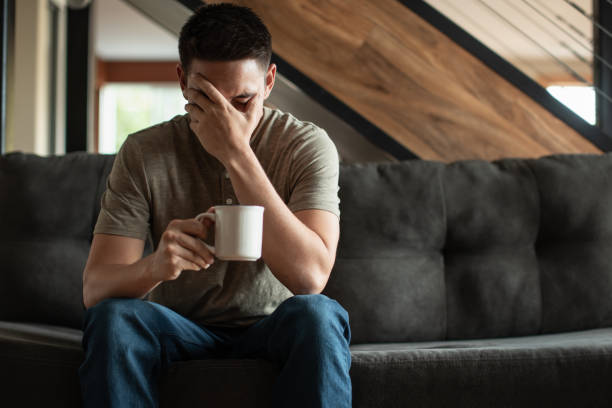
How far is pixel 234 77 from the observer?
1254 millimetres

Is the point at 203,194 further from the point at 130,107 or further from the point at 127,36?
the point at 130,107

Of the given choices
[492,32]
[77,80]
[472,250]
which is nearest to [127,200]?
[472,250]

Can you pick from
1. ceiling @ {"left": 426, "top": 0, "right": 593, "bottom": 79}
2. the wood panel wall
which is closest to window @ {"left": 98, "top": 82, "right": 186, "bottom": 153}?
ceiling @ {"left": 426, "top": 0, "right": 593, "bottom": 79}

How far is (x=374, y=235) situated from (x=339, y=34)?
94 centimetres

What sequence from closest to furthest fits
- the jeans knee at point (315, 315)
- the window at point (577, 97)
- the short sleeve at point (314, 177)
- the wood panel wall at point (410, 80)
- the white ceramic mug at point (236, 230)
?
the white ceramic mug at point (236, 230) < the jeans knee at point (315, 315) < the short sleeve at point (314, 177) < the wood panel wall at point (410, 80) < the window at point (577, 97)

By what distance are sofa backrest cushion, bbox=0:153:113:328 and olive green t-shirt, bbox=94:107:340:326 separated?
1.38 feet

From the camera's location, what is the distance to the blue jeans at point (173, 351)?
40.3 inches

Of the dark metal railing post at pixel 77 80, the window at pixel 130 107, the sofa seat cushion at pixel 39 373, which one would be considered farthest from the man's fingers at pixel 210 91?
the window at pixel 130 107

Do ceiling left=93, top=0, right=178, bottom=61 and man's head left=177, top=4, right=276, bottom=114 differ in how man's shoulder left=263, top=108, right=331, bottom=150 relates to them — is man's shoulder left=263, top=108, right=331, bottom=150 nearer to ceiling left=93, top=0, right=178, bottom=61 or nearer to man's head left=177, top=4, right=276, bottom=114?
man's head left=177, top=4, right=276, bottom=114

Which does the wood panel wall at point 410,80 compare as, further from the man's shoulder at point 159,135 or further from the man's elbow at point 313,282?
the man's elbow at point 313,282

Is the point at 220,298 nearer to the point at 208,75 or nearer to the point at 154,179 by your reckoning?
the point at 154,179

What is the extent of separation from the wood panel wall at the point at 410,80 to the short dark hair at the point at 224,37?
1001 mm

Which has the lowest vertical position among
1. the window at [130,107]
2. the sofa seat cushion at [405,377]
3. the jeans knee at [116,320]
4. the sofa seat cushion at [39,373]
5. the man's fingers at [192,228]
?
the window at [130,107]

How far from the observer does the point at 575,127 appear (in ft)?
7.77
